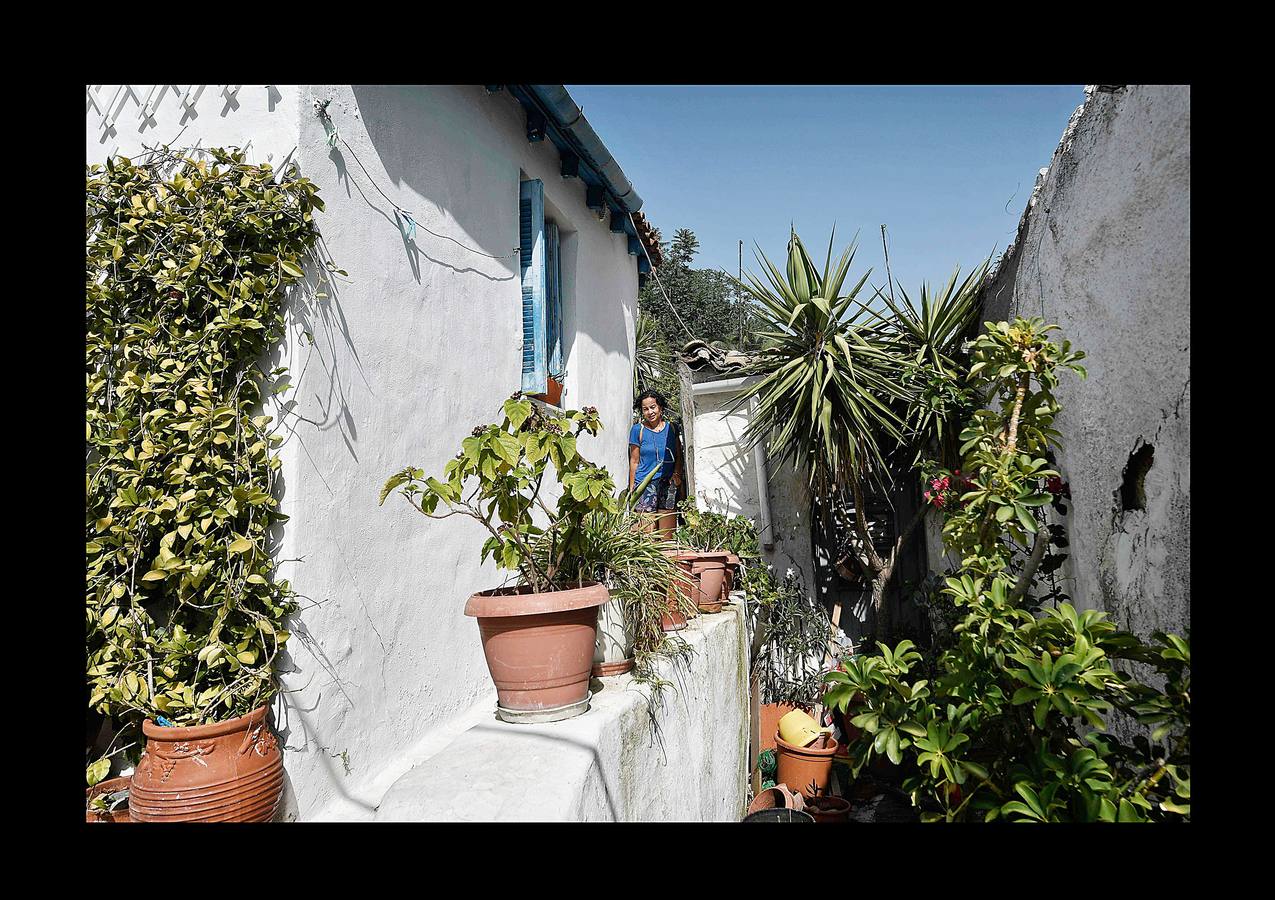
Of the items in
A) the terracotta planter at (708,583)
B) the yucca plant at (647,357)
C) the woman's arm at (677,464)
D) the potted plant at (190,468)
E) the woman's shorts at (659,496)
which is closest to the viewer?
the potted plant at (190,468)

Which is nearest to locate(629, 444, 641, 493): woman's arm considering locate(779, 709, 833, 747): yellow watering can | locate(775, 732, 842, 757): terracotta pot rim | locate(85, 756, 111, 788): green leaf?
locate(779, 709, 833, 747): yellow watering can

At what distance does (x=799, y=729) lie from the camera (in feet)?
19.0

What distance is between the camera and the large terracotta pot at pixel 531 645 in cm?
237

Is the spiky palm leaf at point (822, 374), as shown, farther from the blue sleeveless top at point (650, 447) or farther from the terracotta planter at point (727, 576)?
the terracotta planter at point (727, 576)

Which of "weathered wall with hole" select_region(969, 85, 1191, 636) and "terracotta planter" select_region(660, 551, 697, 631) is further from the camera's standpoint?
"terracotta planter" select_region(660, 551, 697, 631)

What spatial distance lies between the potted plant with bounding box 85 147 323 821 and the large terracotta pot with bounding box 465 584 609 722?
67cm

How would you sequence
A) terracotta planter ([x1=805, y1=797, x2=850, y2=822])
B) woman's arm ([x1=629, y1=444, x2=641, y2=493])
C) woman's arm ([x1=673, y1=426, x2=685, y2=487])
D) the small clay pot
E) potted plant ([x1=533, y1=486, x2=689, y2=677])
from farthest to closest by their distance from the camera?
woman's arm ([x1=673, y1=426, x2=685, y2=487])
woman's arm ([x1=629, y1=444, x2=641, y2=493])
terracotta planter ([x1=805, y1=797, x2=850, y2=822])
the small clay pot
potted plant ([x1=533, y1=486, x2=689, y2=677])

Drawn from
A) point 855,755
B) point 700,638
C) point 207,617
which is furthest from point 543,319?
point 855,755

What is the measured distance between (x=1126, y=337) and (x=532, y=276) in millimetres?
3044

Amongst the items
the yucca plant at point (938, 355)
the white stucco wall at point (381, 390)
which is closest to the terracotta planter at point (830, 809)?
the yucca plant at point (938, 355)

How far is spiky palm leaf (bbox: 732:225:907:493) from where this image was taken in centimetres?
568

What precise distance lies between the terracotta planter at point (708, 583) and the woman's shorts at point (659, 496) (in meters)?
1.58

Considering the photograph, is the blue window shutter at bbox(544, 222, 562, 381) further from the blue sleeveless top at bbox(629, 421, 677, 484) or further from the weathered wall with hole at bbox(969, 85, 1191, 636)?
the weathered wall with hole at bbox(969, 85, 1191, 636)
